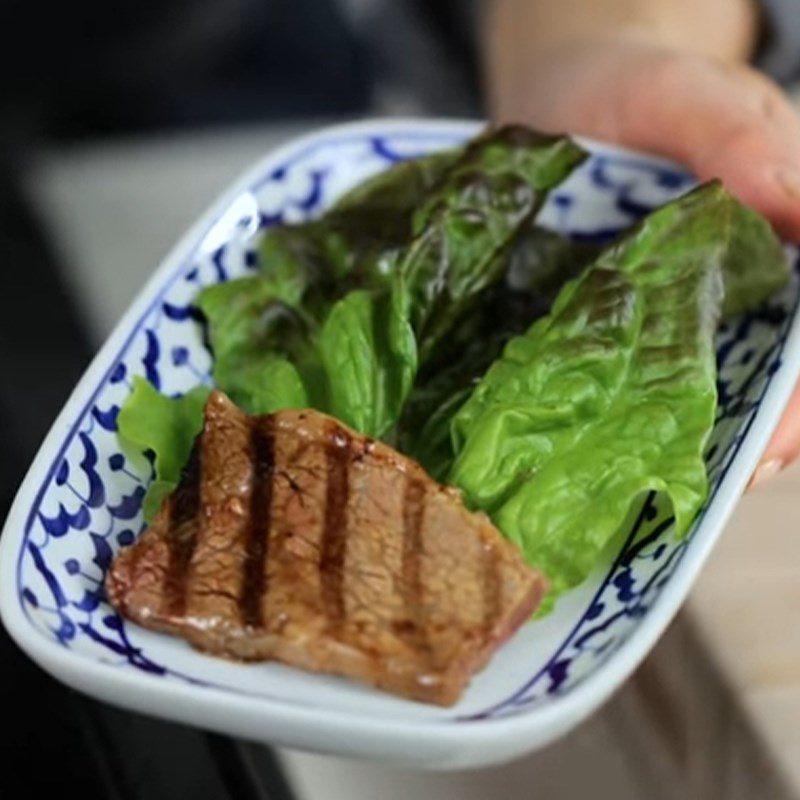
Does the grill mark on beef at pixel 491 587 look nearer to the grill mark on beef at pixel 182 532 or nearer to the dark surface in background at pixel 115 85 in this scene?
the grill mark on beef at pixel 182 532

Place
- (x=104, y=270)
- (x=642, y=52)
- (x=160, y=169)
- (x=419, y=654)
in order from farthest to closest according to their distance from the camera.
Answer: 1. (x=160, y=169)
2. (x=104, y=270)
3. (x=642, y=52)
4. (x=419, y=654)

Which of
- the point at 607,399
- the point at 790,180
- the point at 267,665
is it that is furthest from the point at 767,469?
the point at 267,665

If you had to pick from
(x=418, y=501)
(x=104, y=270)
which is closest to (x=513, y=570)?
(x=418, y=501)

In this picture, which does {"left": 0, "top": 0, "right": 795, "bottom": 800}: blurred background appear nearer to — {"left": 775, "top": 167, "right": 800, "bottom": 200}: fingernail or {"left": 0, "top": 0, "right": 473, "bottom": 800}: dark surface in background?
{"left": 0, "top": 0, "right": 473, "bottom": 800}: dark surface in background

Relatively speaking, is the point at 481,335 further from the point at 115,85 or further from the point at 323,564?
the point at 115,85

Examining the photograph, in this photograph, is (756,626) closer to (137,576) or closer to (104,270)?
(137,576)

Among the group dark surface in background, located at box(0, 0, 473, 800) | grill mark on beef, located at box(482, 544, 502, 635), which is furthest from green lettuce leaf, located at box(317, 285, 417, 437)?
dark surface in background, located at box(0, 0, 473, 800)
